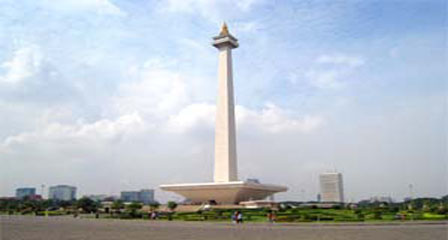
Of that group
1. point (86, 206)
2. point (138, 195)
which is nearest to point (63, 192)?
point (138, 195)

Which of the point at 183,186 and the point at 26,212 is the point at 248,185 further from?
the point at 26,212

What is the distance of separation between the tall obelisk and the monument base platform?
145 centimetres

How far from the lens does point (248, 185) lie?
3106 centimetres

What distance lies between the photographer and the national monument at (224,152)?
3312 cm

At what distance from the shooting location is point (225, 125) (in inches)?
1341

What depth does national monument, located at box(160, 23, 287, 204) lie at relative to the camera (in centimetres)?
3312

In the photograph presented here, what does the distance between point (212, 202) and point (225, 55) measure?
12.4 meters

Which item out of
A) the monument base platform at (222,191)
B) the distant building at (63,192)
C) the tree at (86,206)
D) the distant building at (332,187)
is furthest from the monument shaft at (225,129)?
the distant building at (63,192)

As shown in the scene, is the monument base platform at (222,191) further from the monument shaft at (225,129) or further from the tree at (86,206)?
the tree at (86,206)

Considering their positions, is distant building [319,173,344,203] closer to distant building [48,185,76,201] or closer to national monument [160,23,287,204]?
national monument [160,23,287,204]

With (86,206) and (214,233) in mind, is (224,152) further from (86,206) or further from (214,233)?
(214,233)

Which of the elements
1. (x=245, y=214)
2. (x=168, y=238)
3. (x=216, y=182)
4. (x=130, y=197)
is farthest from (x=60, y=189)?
(x=168, y=238)

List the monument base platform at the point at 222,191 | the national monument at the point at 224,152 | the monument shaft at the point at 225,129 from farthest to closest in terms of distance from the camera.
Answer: the monument shaft at the point at 225,129 → the national monument at the point at 224,152 → the monument base platform at the point at 222,191

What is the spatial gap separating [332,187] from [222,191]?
4523 cm
